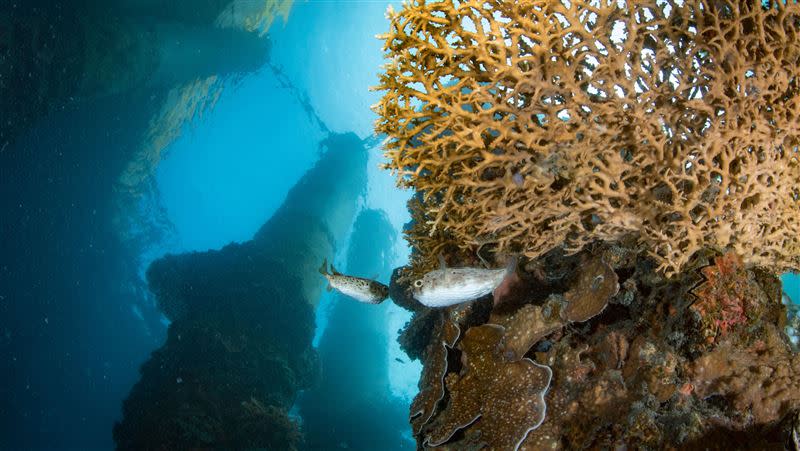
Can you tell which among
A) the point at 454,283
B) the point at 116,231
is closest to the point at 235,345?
the point at 454,283

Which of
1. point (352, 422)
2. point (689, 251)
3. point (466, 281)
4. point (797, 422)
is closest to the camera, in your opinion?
point (797, 422)

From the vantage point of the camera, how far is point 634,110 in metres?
2.61

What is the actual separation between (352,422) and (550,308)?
23.2 metres

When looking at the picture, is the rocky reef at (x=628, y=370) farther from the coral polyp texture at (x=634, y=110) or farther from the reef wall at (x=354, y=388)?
the reef wall at (x=354, y=388)

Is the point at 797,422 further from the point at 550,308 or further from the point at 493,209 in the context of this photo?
the point at 493,209

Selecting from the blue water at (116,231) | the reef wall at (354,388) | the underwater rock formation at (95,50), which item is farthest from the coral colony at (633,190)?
the reef wall at (354,388)

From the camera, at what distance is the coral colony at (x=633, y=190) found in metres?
2.50

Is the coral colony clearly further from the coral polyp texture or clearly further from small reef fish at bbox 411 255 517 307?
small reef fish at bbox 411 255 517 307

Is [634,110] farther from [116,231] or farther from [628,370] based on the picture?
[116,231]

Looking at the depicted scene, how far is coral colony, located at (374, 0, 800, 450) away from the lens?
2.50 metres

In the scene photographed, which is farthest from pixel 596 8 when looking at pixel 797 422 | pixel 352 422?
pixel 352 422

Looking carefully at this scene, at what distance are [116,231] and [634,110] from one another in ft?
155

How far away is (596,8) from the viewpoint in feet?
8.12

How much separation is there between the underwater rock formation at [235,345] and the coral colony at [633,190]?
40.6 feet
